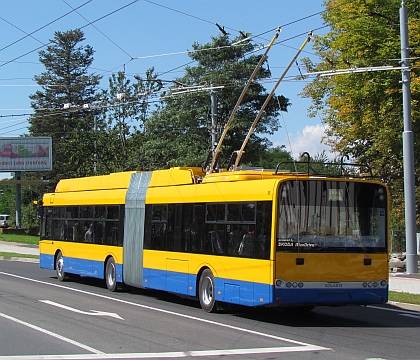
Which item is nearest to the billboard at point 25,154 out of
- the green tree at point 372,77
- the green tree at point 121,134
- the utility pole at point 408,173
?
the green tree at point 121,134

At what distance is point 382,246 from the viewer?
13594mm

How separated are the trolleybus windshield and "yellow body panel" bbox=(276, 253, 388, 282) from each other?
0.40 feet

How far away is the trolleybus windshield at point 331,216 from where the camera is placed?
12867mm

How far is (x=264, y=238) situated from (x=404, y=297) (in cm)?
506

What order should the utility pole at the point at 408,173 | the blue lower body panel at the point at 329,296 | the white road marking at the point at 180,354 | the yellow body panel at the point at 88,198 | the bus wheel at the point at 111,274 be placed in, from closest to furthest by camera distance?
the white road marking at the point at 180,354, the blue lower body panel at the point at 329,296, the bus wheel at the point at 111,274, the yellow body panel at the point at 88,198, the utility pole at the point at 408,173

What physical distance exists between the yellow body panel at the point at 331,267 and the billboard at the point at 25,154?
5884cm

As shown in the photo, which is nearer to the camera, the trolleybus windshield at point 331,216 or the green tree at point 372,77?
the trolleybus windshield at point 331,216

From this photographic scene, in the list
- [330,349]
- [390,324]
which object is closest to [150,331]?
[330,349]

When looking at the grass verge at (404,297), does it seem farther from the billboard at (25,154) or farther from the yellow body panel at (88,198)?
Result: the billboard at (25,154)

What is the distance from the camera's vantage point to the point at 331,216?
43.4ft

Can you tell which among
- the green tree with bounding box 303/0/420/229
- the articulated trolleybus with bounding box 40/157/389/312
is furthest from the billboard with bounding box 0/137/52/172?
the articulated trolleybus with bounding box 40/157/389/312

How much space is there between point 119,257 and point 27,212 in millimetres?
60421

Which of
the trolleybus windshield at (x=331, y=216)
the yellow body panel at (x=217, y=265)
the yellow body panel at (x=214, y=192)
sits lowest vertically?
the yellow body panel at (x=217, y=265)

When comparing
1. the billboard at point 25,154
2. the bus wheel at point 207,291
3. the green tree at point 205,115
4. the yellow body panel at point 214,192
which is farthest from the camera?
the billboard at point 25,154
